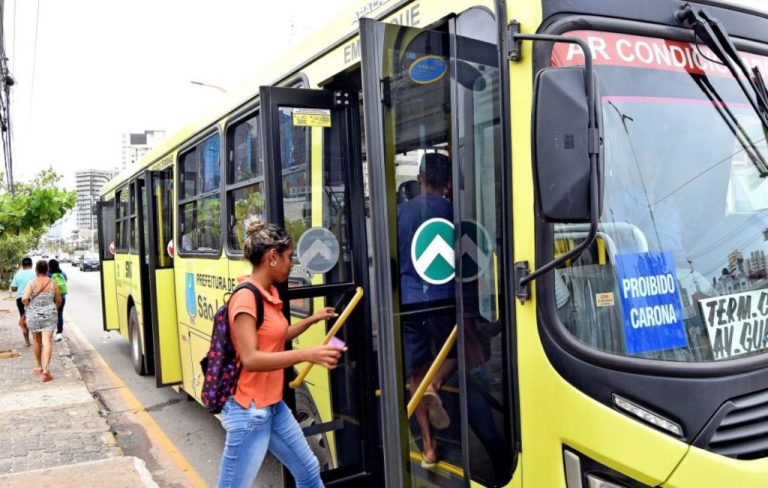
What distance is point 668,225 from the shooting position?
218 centimetres

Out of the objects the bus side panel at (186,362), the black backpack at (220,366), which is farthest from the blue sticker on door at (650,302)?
the bus side panel at (186,362)

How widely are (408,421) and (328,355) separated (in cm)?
48

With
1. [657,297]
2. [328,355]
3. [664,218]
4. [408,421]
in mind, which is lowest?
[408,421]

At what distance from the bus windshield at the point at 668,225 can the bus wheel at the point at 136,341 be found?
24.7ft

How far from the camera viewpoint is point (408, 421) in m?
2.53

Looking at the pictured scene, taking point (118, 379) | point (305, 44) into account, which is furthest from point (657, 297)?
point (118, 379)

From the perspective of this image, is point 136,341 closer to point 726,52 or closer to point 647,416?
point 647,416

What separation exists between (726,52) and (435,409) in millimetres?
1732

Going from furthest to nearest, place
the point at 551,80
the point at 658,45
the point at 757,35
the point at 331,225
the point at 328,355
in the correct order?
the point at 331,225 → the point at 328,355 → the point at 757,35 → the point at 658,45 → the point at 551,80

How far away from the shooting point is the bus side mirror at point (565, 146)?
1.91m

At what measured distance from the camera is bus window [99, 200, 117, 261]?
1072cm

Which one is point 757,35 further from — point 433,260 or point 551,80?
point 433,260

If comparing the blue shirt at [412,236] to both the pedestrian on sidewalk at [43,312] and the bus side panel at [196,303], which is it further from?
the pedestrian on sidewalk at [43,312]

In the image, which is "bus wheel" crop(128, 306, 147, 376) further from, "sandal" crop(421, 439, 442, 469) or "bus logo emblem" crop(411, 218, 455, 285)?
"bus logo emblem" crop(411, 218, 455, 285)
